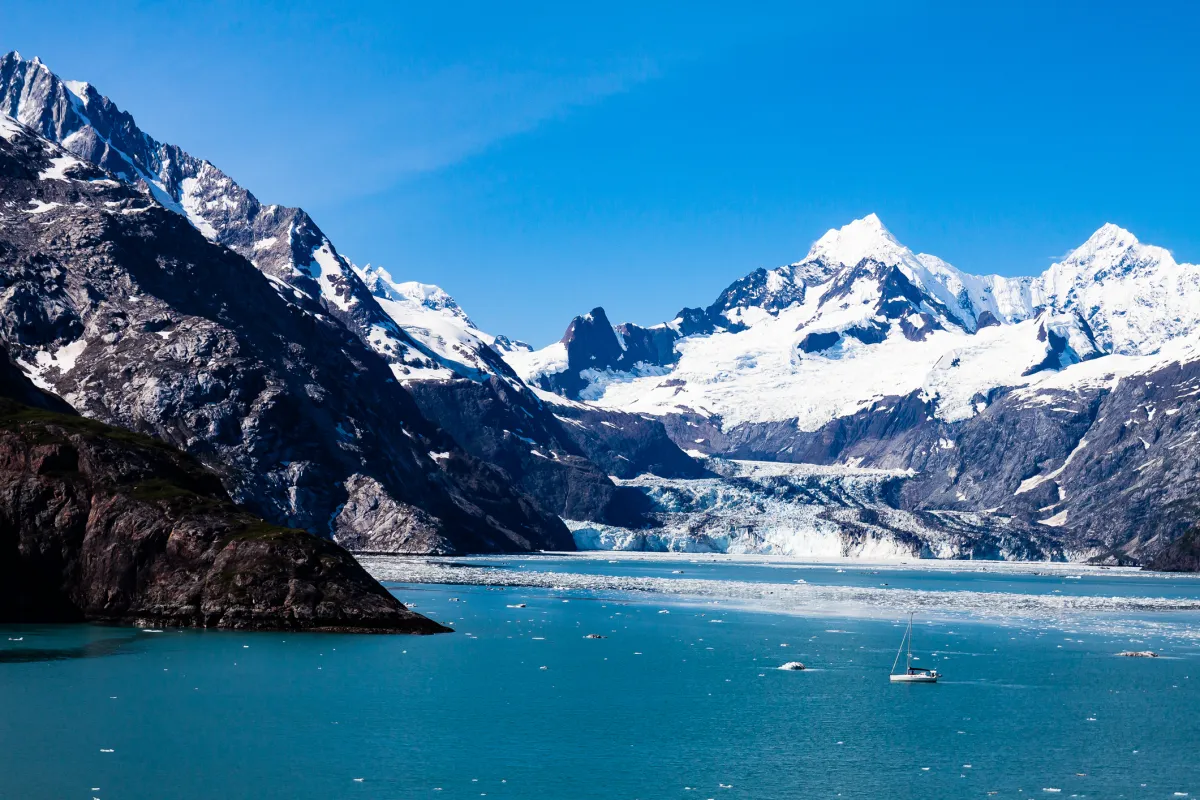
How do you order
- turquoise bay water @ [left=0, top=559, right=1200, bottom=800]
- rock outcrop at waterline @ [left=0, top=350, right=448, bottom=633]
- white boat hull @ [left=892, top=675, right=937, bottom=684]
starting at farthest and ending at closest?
rock outcrop at waterline @ [left=0, top=350, right=448, bottom=633] < white boat hull @ [left=892, top=675, right=937, bottom=684] < turquoise bay water @ [left=0, top=559, right=1200, bottom=800]

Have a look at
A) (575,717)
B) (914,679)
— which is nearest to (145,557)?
(575,717)

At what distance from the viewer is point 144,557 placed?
106438 mm

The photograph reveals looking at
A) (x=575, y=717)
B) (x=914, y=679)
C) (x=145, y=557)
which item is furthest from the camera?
(x=145, y=557)

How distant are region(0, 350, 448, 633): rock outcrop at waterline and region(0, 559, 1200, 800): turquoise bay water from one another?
13.8 ft

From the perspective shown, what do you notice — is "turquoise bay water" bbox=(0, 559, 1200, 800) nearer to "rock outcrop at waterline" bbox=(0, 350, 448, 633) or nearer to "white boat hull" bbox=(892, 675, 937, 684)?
"white boat hull" bbox=(892, 675, 937, 684)

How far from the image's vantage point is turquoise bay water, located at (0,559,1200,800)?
5484 cm

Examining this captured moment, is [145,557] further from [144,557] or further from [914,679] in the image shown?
[914,679]

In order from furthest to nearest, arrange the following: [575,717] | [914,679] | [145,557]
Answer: [145,557] < [914,679] < [575,717]

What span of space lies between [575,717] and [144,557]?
50.6 metres

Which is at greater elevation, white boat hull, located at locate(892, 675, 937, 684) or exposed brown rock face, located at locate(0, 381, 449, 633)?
exposed brown rock face, located at locate(0, 381, 449, 633)

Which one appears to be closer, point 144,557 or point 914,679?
point 914,679

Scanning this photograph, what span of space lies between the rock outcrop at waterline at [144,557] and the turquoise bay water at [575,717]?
4.22 meters

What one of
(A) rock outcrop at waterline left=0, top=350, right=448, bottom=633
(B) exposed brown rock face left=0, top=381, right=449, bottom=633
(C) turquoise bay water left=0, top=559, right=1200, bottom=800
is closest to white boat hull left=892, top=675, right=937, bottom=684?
(C) turquoise bay water left=0, top=559, right=1200, bottom=800

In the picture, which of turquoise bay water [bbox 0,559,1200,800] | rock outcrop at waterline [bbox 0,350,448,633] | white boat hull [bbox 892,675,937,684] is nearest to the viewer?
turquoise bay water [bbox 0,559,1200,800]
